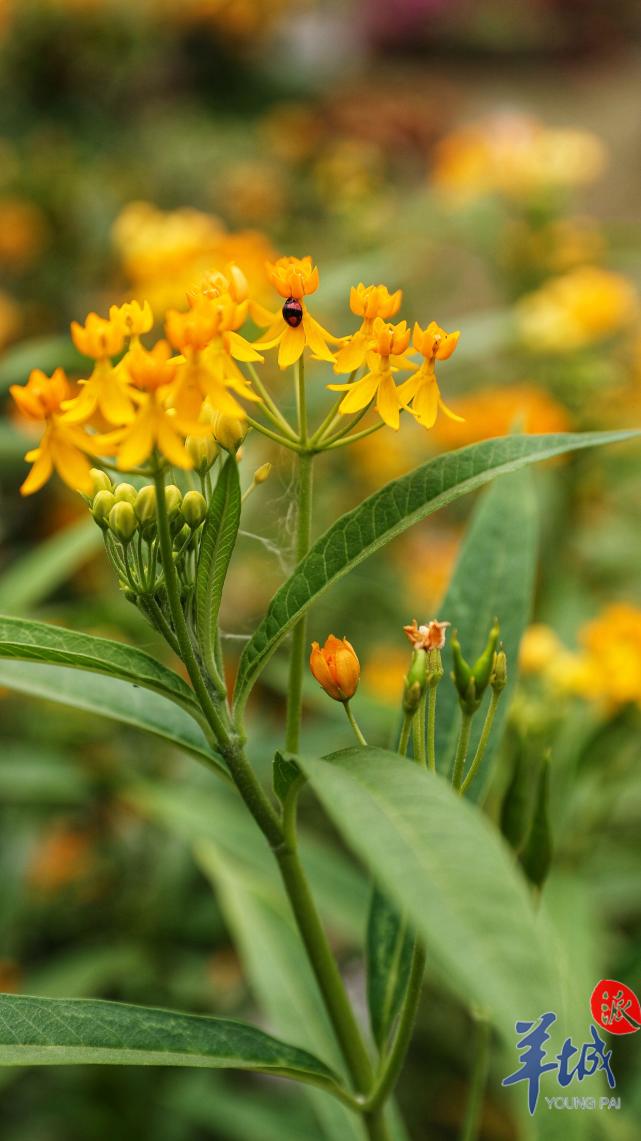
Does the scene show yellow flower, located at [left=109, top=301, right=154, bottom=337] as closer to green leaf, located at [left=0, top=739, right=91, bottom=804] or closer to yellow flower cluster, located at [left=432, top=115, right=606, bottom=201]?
green leaf, located at [left=0, top=739, right=91, bottom=804]

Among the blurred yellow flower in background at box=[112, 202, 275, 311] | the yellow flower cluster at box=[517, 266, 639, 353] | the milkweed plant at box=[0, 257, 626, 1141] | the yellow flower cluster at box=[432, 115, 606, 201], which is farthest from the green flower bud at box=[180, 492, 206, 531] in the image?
the yellow flower cluster at box=[432, 115, 606, 201]

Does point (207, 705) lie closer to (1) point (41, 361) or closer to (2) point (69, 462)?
(2) point (69, 462)

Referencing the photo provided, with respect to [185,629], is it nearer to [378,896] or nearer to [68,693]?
[68,693]

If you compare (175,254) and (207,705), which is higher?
(175,254)

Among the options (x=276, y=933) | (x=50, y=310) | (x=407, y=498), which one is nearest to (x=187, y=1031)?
(x=407, y=498)

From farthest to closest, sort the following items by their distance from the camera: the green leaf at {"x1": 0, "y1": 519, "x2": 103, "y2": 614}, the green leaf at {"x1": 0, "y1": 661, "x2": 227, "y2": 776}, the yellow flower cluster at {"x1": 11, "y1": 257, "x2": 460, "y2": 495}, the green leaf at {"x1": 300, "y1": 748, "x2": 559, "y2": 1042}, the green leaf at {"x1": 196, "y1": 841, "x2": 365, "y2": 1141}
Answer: the green leaf at {"x1": 0, "y1": 519, "x2": 103, "y2": 614} → the green leaf at {"x1": 196, "y1": 841, "x2": 365, "y2": 1141} → the green leaf at {"x1": 0, "y1": 661, "x2": 227, "y2": 776} → the yellow flower cluster at {"x1": 11, "y1": 257, "x2": 460, "y2": 495} → the green leaf at {"x1": 300, "y1": 748, "x2": 559, "y2": 1042}

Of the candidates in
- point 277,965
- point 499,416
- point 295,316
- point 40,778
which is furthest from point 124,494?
point 499,416

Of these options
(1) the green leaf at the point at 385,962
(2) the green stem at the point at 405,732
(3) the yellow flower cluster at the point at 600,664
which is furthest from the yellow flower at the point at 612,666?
(2) the green stem at the point at 405,732

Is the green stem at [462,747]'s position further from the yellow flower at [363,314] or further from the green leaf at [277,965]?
the green leaf at [277,965]
